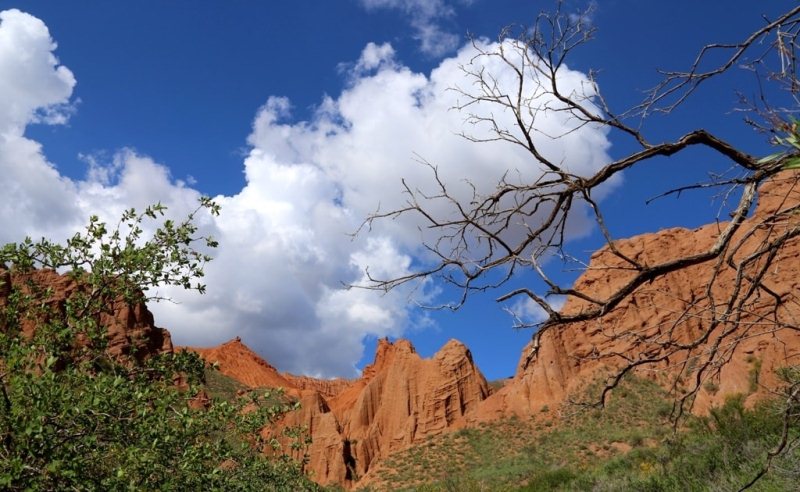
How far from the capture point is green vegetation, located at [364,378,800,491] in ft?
41.2

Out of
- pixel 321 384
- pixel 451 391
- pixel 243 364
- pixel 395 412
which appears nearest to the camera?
pixel 451 391

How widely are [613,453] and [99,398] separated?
124 feet

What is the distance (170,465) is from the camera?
6.06 metres

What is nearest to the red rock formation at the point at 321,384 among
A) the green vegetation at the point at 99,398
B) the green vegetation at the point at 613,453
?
the green vegetation at the point at 613,453

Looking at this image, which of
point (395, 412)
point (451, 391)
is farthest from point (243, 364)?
point (451, 391)

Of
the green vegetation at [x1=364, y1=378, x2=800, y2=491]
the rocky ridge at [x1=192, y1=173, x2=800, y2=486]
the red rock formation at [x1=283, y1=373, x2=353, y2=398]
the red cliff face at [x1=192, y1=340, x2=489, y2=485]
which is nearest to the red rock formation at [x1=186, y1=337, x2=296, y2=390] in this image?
the red rock formation at [x1=283, y1=373, x2=353, y2=398]

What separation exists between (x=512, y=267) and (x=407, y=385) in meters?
68.6

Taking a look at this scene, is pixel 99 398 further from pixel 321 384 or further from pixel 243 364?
pixel 321 384

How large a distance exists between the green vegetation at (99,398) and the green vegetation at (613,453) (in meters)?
3.97

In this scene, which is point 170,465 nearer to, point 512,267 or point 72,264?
point 72,264

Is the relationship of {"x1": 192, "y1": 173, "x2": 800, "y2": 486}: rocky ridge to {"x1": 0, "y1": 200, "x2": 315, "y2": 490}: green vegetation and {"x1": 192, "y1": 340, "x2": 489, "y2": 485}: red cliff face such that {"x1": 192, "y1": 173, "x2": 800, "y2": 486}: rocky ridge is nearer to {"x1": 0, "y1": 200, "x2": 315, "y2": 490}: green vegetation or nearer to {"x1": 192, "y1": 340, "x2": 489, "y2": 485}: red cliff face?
{"x1": 192, "y1": 340, "x2": 489, "y2": 485}: red cliff face

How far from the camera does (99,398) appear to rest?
470 cm

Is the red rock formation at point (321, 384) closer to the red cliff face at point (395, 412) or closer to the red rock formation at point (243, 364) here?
the red rock formation at point (243, 364)

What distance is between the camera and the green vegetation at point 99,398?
178 inches
